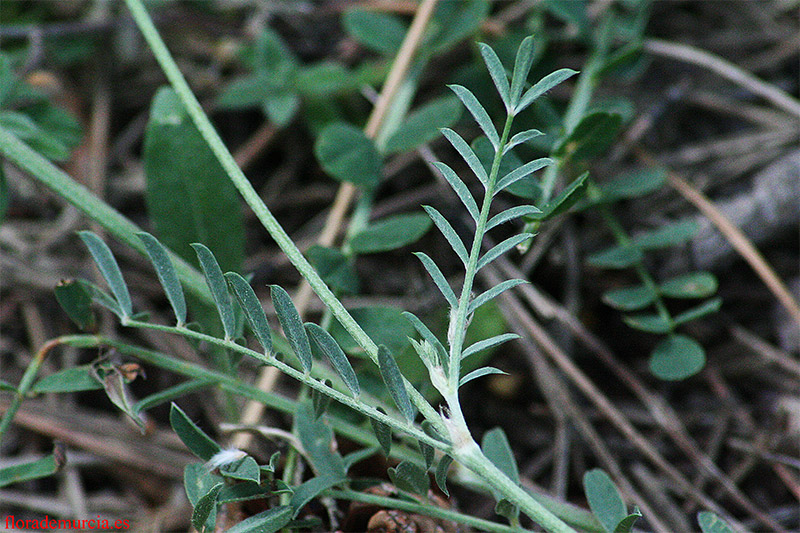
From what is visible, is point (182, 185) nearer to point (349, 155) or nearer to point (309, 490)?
point (349, 155)

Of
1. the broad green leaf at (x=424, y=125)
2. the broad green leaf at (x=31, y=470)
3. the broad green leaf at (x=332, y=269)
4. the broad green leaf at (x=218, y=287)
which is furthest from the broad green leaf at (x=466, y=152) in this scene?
the broad green leaf at (x=31, y=470)

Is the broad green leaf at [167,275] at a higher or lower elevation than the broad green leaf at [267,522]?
higher

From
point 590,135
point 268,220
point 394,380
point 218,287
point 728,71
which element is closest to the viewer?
point 394,380

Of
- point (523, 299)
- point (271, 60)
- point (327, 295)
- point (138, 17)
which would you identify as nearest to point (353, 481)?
point (327, 295)

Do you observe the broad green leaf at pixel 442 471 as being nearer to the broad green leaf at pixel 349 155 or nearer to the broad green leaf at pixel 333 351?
the broad green leaf at pixel 333 351

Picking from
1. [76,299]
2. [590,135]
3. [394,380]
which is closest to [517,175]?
[394,380]

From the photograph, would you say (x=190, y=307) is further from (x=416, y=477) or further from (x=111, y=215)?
(x=416, y=477)
